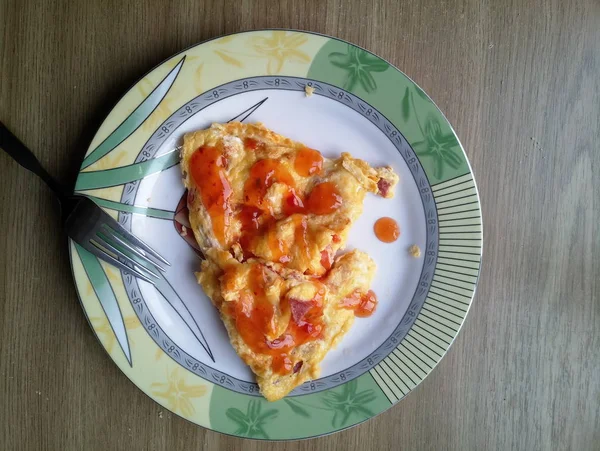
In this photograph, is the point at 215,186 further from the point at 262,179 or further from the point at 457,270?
the point at 457,270

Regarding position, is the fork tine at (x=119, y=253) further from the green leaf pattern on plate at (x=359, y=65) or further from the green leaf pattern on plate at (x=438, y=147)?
the green leaf pattern on plate at (x=438, y=147)

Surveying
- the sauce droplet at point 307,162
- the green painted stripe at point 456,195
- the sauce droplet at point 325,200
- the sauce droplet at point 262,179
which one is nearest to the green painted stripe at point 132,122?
the sauce droplet at point 262,179

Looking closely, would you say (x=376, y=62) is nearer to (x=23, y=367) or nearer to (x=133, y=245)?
(x=133, y=245)

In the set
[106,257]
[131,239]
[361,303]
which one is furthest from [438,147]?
[106,257]

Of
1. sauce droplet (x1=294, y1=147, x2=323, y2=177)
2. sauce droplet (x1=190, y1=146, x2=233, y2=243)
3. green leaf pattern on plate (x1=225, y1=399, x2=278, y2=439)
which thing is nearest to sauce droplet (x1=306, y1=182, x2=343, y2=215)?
sauce droplet (x1=294, y1=147, x2=323, y2=177)

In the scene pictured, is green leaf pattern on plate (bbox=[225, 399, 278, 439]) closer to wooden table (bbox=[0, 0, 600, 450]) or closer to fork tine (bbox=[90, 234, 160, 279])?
wooden table (bbox=[0, 0, 600, 450])
